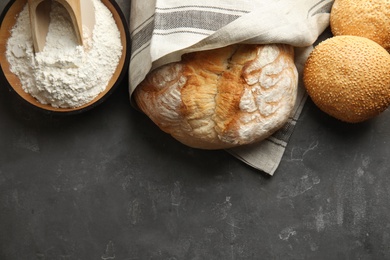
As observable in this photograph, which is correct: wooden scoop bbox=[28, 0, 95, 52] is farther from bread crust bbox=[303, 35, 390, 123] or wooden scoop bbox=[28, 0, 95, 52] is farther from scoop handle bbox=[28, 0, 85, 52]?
bread crust bbox=[303, 35, 390, 123]

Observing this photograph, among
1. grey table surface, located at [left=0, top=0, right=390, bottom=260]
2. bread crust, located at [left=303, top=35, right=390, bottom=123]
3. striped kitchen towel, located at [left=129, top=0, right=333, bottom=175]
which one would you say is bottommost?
grey table surface, located at [left=0, top=0, right=390, bottom=260]

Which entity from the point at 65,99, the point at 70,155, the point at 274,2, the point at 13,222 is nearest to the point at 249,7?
the point at 274,2

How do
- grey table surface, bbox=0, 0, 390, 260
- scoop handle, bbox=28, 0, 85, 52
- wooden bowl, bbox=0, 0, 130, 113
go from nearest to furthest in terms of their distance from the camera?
scoop handle, bbox=28, 0, 85, 52
wooden bowl, bbox=0, 0, 130, 113
grey table surface, bbox=0, 0, 390, 260

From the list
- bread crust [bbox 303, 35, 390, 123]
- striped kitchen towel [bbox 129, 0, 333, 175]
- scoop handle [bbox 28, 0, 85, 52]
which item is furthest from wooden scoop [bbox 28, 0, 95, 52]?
bread crust [bbox 303, 35, 390, 123]

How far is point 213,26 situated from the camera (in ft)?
4.69

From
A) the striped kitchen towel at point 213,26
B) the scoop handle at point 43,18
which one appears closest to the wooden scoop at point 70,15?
the scoop handle at point 43,18

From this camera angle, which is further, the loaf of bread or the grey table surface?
the grey table surface

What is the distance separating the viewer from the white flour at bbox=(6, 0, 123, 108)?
1441 millimetres

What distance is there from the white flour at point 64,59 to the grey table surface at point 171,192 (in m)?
0.14

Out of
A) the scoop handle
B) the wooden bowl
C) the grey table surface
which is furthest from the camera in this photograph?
the grey table surface

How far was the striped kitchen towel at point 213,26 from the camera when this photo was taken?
139 cm

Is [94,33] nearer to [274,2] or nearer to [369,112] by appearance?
[274,2]

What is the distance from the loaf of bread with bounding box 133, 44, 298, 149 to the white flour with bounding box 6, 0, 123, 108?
0.15 metres

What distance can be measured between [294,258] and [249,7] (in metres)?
0.78
